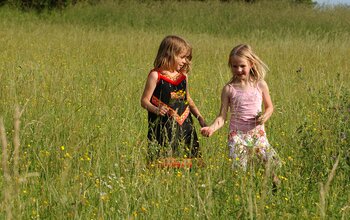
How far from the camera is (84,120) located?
544cm

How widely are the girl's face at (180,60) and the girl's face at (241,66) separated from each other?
399 mm

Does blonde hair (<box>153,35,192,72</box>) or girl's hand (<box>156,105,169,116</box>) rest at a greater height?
blonde hair (<box>153,35,192,72</box>)

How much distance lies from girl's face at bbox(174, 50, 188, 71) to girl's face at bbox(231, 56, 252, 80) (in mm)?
399

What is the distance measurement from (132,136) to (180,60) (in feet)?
2.11

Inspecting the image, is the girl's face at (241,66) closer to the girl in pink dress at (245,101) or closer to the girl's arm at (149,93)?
the girl in pink dress at (245,101)

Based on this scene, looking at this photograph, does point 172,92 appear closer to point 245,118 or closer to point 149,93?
point 149,93

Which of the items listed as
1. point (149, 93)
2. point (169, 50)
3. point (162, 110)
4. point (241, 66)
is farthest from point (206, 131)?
point (169, 50)

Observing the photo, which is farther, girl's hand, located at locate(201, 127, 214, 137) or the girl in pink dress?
the girl in pink dress

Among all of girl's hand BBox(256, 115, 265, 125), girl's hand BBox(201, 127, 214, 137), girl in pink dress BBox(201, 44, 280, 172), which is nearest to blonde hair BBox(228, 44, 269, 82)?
girl in pink dress BBox(201, 44, 280, 172)

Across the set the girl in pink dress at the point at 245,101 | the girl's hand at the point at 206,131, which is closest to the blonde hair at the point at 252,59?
the girl in pink dress at the point at 245,101

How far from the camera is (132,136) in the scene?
480 cm

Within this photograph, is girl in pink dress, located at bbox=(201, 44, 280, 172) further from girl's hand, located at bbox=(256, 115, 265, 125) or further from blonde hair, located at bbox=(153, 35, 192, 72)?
blonde hair, located at bbox=(153, 35, 192, 72)

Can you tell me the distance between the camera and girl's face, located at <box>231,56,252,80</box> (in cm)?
439

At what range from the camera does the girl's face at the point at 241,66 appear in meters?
4.39
